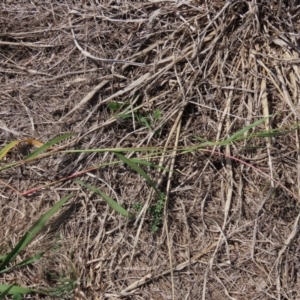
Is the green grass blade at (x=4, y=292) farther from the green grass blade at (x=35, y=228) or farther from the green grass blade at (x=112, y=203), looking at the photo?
the green grass blade at (x=112, y=203)

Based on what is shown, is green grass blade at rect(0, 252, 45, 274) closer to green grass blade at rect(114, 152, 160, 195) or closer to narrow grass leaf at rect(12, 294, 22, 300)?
narrow grass leaf at rect(12, 294, 22, 300)

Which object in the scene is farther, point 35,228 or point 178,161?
point 178,161

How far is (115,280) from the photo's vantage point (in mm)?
1858

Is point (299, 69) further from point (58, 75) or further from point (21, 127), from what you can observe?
point (21, 127)

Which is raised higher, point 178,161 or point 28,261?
point 178,161

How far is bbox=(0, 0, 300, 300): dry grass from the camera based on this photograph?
184cm

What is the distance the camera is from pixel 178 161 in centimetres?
189

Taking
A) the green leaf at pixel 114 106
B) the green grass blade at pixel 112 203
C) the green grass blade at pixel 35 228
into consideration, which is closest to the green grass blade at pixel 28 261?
the green grass blade at pixel 35 228

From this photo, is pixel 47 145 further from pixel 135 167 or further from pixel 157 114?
pixel 157 114

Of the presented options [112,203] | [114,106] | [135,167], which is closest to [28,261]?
[112,203]

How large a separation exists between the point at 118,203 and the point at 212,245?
1.30ft

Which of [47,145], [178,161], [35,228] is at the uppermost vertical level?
[47,145]

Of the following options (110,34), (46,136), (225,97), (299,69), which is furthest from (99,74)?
(299,69)

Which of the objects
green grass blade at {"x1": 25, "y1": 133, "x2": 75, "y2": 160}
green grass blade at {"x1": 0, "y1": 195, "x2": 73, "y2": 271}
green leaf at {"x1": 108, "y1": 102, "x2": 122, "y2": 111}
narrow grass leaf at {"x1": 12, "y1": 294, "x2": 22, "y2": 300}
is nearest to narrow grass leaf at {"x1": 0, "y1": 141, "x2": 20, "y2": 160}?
green grass blade at {"x1": 25, "y1": 133, "x2": 75, "y2": 160}
